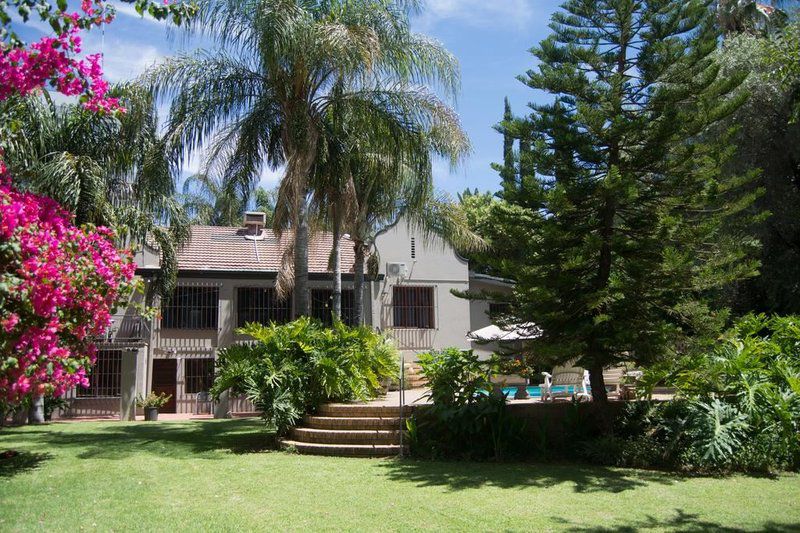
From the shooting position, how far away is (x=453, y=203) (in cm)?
2045

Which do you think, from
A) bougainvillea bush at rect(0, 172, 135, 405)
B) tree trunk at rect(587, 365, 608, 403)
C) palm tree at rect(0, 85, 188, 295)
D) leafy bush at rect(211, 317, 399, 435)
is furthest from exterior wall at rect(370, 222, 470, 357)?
bougainvillea bush at rect(0, 172, 135, 405)

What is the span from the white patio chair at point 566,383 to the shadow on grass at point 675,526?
744 cm

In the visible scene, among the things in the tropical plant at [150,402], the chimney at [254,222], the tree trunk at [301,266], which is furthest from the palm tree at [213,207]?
the tree trunk at [301,266]

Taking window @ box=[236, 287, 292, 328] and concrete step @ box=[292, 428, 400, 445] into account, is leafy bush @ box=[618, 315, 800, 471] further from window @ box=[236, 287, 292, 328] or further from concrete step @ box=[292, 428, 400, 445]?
window @ box=[236, 287, 292, 328]

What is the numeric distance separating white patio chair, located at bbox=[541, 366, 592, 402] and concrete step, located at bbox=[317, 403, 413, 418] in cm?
424

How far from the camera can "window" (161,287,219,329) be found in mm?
22531

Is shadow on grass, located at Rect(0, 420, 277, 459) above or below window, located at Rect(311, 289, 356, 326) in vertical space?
below

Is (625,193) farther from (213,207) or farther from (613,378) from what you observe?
(213,207)

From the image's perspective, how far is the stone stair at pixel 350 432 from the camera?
10836mm

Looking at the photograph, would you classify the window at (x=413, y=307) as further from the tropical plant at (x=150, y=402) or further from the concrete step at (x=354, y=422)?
the concrete step at (x=354, y=422)

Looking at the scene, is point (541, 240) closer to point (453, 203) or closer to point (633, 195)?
point (633, 195)

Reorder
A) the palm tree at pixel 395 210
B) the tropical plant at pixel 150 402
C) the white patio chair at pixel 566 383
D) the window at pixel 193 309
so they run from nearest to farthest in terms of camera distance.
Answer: the white patio chair at pixel 566 383
the palm tree at pixel 395 210
the tropical plant at pixel 150 402
the window at pixel 193 309

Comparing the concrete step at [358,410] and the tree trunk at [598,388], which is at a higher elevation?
the tree trunk at [598,388]

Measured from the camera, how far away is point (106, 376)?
22.1 metres
